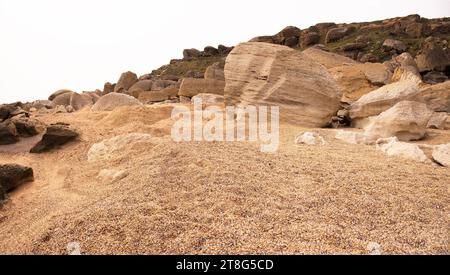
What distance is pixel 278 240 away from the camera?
10.6 feet

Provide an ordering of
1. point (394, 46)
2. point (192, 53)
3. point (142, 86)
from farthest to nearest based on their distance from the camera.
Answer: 1. point (192, 53)
2. point (394, 46)
3. point (142, 86)

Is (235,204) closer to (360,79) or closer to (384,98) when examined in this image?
(384,98)

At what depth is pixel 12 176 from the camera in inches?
235

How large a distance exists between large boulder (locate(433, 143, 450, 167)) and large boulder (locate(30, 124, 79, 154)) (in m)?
6.71

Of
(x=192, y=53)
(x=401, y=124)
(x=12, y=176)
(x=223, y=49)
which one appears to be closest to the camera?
(x=12, y=176)

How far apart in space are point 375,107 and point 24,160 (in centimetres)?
751

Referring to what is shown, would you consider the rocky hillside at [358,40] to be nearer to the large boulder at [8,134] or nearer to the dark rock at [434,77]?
the dark rock at [434,77]

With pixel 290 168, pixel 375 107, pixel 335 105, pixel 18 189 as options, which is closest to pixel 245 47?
pixel 335 105

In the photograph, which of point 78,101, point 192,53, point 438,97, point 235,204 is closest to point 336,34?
point 192,53

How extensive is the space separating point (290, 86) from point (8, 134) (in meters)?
6.38

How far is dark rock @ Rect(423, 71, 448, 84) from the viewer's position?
23.2 meters

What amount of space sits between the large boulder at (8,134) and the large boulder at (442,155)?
8350 mm

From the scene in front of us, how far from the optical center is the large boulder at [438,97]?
11.1 meters
